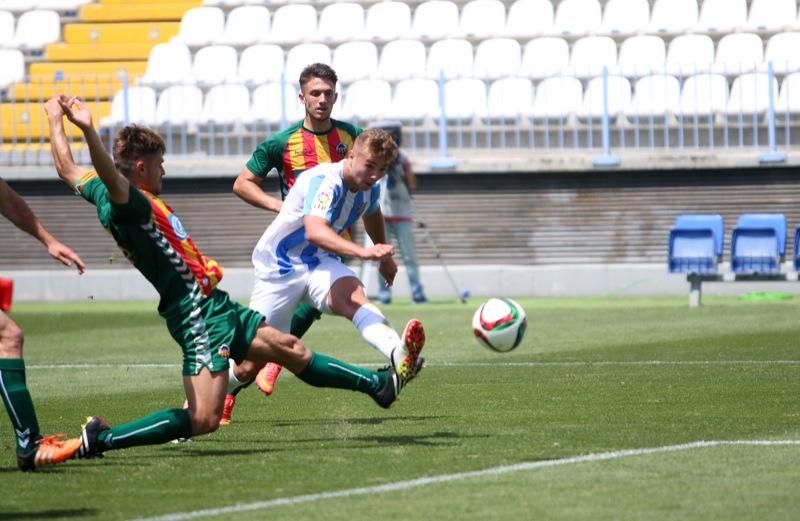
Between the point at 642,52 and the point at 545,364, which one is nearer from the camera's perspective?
the point at 545,364

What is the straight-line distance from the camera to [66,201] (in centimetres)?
2342

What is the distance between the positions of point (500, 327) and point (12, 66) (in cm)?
1945

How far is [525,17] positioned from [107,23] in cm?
751

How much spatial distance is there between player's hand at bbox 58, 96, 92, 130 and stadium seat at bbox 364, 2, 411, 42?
1776 centimetres

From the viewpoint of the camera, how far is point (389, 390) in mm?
8133

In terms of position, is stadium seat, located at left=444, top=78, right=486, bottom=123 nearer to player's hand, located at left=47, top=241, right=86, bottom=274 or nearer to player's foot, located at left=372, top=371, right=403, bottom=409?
player's foot, located at left=372, top=371, right=403, bottom=409

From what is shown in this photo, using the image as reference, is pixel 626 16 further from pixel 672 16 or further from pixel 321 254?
pixel 321 254

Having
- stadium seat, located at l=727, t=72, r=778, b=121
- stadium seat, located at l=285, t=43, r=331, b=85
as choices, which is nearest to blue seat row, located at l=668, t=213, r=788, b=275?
stadium seat, located at l=727, t=72, r=778, b=121

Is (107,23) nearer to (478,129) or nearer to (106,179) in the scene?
(478,129)

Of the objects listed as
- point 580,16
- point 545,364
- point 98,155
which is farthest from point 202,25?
point 98,155

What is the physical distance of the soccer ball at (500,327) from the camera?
883cm

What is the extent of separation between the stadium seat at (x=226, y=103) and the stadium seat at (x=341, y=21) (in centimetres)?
185

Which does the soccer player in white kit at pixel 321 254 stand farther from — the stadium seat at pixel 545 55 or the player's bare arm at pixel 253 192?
the stadium seat at pixel 545 55

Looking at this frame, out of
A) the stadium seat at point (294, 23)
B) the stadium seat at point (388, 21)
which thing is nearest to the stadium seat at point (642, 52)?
the stadium seat at point (388, 21)
